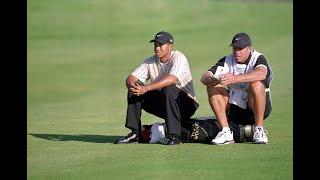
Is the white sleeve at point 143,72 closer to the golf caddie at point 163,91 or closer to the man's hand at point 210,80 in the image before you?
the golf caddie at point 163,91

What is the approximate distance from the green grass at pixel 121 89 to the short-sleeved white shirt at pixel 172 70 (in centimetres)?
59

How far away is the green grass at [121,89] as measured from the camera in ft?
22.8

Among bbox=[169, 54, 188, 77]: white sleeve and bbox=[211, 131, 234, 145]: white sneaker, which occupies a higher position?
bbox=[169, 54, 188, 77]: white sleeve

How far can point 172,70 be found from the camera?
784cm

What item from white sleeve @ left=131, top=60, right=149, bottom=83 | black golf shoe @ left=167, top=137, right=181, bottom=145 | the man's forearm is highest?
white sleeve @ left=131, top=60, right=149, bottom=83

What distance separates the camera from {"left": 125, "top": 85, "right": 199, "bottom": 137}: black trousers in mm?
7773

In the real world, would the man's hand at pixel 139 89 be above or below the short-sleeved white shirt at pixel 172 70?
below

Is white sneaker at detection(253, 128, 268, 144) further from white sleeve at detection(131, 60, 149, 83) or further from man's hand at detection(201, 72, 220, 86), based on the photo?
white sleeve at detection(131, 60, 149, 83)

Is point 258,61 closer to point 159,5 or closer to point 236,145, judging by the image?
point 236,145

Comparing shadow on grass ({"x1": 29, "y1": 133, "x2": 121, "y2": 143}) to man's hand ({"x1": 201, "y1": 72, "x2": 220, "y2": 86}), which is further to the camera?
shadow on grass ({"x1": 29, "y1": 133, "x2": 121, "y2": 143})

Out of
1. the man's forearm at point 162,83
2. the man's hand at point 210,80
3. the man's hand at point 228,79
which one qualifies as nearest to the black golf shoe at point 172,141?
the man's forearm at point 162,83

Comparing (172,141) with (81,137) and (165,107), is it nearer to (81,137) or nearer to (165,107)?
(165,107)

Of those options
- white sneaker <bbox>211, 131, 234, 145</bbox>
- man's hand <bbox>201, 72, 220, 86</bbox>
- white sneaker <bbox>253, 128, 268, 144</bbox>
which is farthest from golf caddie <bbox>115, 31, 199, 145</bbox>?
white sneaker <bbox>253, 128, 268, 144</bbox>

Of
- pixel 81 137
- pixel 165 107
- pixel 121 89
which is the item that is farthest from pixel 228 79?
pixel 121 89
